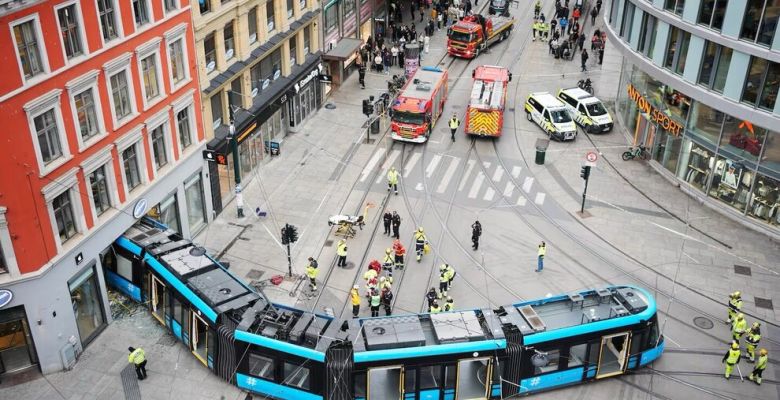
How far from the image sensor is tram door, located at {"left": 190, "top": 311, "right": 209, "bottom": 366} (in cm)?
2869

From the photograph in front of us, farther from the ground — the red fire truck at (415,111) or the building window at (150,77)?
the building window at (150,77)

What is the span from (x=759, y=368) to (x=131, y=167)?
26828mm

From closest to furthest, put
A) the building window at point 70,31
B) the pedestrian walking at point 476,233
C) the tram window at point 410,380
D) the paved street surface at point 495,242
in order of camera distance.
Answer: the tram window at point 410,380 < the building window at point 70,31 < the paved street surface at point 495,242 < the pedestrian walking at point 476,233

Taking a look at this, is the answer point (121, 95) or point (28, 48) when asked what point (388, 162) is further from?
point (28, 48)

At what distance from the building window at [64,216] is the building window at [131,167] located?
345cm

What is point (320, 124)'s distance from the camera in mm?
51594

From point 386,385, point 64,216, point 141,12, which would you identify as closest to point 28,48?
point 64,216

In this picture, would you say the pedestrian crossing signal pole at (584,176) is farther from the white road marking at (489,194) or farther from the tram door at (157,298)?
the tram door at (157,298)

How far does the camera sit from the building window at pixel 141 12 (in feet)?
103

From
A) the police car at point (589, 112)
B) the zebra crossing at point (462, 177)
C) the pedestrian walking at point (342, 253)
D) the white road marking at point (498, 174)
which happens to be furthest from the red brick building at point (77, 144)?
the police car at point (589, 112)

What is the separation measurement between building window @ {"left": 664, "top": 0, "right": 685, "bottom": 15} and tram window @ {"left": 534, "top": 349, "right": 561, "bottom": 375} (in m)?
22.5

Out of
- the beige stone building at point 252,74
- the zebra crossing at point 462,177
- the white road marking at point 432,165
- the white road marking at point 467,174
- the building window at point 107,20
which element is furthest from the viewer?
the white road marking at point 432,165

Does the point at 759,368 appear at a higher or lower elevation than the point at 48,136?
lower

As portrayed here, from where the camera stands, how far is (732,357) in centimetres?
2916
